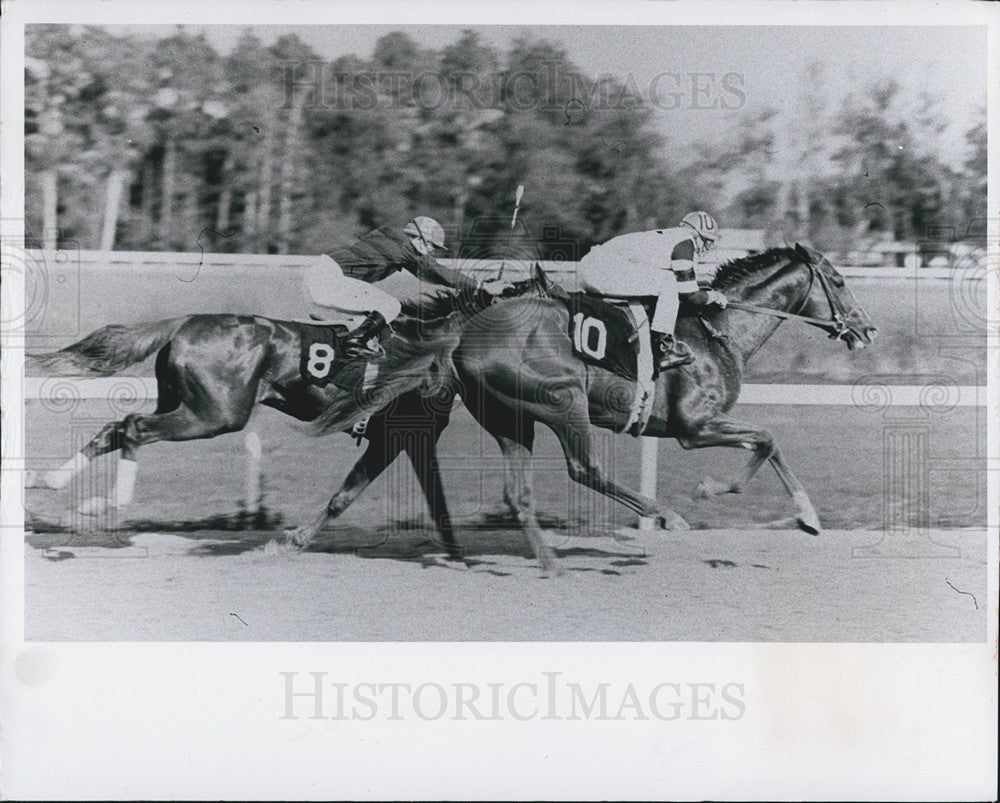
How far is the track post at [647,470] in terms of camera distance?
570cm

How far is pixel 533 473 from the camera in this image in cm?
569

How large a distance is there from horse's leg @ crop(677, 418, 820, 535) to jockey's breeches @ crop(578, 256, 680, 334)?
0.51 metres

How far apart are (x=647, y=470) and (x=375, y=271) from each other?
155 centimetres

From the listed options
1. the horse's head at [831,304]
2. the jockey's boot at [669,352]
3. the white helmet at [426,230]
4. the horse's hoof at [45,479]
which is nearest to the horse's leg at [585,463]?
the jockey's boot at [669,352]

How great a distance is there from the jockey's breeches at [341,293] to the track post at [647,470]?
130 cm

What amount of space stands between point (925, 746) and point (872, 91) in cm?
301

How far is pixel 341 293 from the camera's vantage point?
18.5 feet

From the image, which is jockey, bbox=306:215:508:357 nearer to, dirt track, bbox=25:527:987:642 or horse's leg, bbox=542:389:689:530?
horse's leg, bbox=542:389:689:530

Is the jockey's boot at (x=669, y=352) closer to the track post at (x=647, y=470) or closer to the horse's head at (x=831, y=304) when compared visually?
the track post at (x=647, y=470)

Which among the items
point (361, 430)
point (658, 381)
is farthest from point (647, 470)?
point (361, 430)

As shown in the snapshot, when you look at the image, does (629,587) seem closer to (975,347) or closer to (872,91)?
(975,347)

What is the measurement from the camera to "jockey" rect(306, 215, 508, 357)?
18.3ft

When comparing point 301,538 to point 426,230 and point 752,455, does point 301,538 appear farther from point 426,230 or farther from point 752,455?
point 752,455

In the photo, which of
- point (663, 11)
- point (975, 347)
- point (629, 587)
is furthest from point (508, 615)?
point (663, 11)
